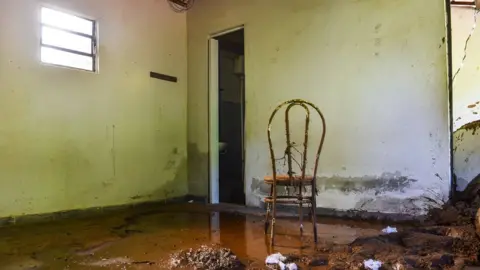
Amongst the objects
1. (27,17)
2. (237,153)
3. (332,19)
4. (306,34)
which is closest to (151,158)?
(237,153)

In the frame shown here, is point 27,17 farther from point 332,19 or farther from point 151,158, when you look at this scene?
point 332,19

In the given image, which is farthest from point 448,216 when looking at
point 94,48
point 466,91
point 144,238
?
point 94,48

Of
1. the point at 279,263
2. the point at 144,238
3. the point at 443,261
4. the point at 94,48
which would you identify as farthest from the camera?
the point at 94,48

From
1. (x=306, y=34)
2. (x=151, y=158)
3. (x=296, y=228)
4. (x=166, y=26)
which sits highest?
(x=166, y=26)

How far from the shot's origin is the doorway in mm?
5691

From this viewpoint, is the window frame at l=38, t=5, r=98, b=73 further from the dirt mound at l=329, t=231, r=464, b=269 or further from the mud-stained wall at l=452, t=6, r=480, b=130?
the mud-stained wall at l=452, t=6, r=480, b=130

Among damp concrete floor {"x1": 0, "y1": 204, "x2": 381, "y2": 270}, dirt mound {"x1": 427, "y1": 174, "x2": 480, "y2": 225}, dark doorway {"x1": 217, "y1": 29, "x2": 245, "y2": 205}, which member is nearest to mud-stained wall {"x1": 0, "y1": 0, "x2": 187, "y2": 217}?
damp concrete floor {"x1": 0, "y1": 204, "x2": 381, "y2": 270}

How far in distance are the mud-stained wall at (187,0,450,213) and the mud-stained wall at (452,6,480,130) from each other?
0.44 ft

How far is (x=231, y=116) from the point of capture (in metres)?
6.85

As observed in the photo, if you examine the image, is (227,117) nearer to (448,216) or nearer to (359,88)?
(359,88)

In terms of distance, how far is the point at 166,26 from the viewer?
5770 mm

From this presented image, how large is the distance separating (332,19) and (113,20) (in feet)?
9.54

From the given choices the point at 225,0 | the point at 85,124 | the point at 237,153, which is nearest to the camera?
the point at 85,124

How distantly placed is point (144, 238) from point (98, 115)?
2150 millimetres
